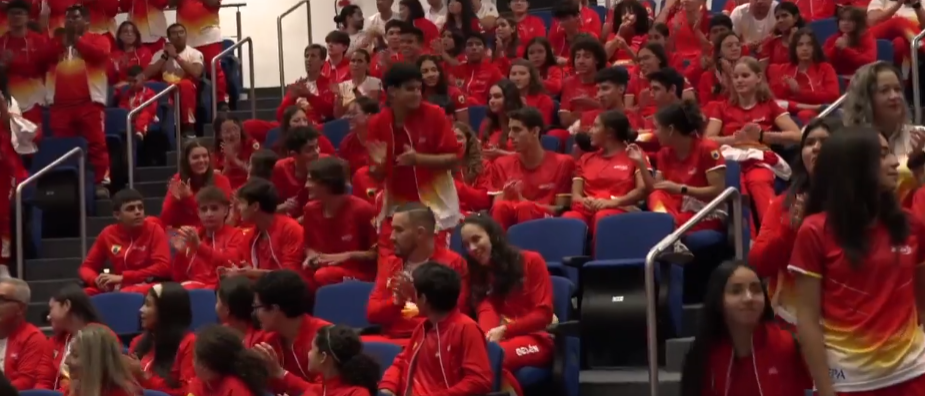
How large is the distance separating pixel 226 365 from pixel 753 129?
3.48m

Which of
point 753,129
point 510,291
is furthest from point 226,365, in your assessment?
point 753,129

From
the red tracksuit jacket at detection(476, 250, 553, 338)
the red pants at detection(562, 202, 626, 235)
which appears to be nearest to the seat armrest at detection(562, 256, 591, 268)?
the red tracksuit jacket at detection(476, 250, 553, 338)

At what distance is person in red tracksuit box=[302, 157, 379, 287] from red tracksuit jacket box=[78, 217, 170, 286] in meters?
1.26

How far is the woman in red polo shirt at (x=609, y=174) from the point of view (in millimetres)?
→ 7789

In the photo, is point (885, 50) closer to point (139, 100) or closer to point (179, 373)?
point (179, 373)

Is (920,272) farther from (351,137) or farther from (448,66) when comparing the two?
(448,66)

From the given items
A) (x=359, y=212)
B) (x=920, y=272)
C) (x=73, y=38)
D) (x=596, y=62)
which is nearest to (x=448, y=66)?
(x=596, y=62)

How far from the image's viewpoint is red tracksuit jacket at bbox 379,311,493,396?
578 cm

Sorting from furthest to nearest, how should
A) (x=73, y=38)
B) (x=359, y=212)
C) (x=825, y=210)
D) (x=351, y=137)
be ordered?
(x=73, y=38)
(x=351, y=137)
(x=359, y=212)
(x=825, y=210)

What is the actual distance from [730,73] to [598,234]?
210 cm

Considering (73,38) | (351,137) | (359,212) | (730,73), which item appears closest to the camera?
(359,212)

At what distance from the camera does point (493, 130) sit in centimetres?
963

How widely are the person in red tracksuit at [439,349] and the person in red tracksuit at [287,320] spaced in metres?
0.53

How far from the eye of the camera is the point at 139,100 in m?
11.8
